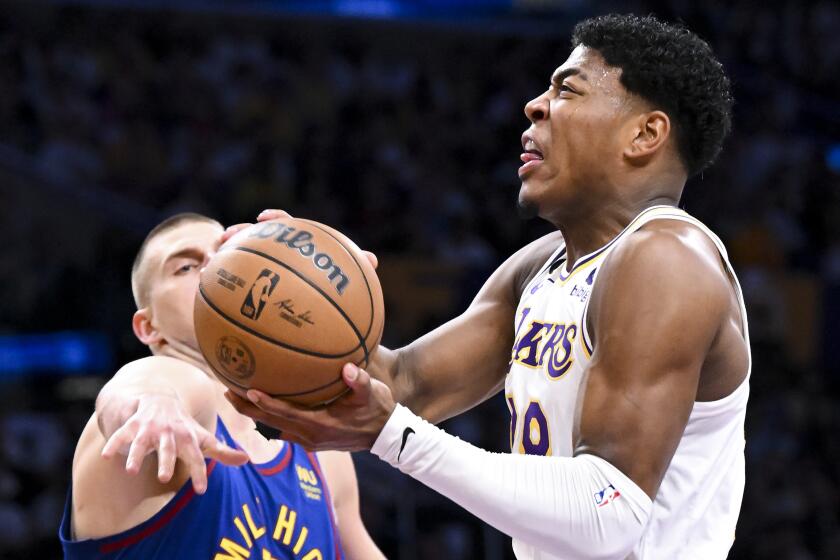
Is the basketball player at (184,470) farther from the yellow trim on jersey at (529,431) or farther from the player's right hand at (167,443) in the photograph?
the yellow trim on jersey at (529,431)

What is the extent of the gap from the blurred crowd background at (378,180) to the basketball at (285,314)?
11.6 feet

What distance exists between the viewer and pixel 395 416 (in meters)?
2.26

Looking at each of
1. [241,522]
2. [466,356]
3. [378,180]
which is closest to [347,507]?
[241,522]

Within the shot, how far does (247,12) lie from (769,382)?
608 cm

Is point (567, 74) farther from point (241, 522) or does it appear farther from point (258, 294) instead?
point (241, 522)

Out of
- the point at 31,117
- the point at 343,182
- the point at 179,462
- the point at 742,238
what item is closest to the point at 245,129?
the point at 343,182

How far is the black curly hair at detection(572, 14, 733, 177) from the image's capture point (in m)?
2.73

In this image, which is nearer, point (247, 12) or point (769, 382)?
point (769, 382)

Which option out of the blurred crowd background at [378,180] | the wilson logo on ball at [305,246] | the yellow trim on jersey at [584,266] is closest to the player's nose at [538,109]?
the yellow trim on jersey at [584,266]

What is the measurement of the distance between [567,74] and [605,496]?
3.74 ft

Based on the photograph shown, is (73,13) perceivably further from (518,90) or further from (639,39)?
(639,39)

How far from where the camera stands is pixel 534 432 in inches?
103

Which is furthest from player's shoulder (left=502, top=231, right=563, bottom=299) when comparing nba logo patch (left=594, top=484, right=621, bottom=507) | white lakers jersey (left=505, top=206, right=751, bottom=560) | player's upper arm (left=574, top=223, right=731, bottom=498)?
nba logo patch (left=594, top=484, right=621, bottom=507)

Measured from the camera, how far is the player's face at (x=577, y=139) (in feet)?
8.90
